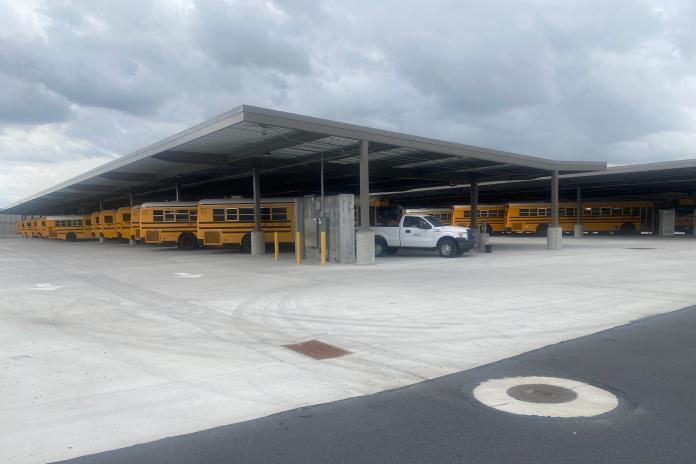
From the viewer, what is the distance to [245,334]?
851 centimetres

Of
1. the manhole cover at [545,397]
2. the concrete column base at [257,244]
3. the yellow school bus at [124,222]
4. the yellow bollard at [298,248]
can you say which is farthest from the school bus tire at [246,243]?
the manhole cover at [545,397]

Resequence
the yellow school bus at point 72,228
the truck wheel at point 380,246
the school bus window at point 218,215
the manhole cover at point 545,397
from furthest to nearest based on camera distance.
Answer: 1. the yellow school bus at point 72,228
2. the school bus window at point 218,215
3. the truck wheel at point 380,246
4. the manhole cover at point 545,397

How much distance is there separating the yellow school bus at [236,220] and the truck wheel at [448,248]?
25.6 ft

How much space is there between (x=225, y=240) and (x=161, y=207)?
448cm

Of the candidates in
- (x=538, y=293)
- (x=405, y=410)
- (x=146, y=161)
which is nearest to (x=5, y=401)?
(x=405, y=410)

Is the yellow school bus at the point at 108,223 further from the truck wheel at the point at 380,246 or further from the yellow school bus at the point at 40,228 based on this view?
the truck wheel at the point at 380,246

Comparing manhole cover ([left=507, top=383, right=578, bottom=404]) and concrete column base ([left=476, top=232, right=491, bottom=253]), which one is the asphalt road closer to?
manhole cover ([left=507, top=383, right=578, bottom=404])

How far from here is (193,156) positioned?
22250 millimetres

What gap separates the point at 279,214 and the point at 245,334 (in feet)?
62.3

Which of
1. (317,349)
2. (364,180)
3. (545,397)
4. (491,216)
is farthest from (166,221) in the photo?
(491,216)

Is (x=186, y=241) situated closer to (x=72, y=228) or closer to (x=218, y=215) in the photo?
(x=218, y=215)

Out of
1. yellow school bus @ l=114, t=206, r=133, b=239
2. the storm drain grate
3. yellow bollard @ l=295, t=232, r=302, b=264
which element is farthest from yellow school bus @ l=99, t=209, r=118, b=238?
the storm drain grate

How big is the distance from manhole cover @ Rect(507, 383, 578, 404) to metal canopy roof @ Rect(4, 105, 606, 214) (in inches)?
444

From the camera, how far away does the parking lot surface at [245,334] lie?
17.1 feet
